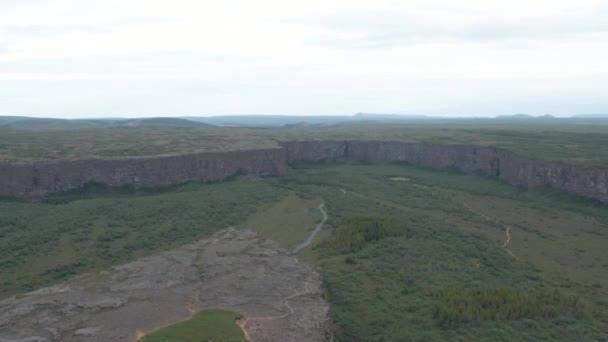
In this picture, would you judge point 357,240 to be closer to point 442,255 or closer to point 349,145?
point 442,255

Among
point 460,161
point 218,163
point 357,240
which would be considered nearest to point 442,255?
point 357,240

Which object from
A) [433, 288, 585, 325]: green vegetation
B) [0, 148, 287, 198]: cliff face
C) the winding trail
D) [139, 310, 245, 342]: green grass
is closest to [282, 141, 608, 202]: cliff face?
[0, 148, 287, 198]: cliff face

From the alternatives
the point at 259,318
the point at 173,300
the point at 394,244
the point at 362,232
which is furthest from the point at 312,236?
the point at 259,318

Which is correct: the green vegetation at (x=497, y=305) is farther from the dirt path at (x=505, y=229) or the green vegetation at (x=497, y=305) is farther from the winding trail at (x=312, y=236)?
the winding trail at (x=312, y=236)

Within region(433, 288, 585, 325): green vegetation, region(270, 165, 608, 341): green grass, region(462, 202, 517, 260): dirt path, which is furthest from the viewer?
region(462, 202, 517, 260): dirt path

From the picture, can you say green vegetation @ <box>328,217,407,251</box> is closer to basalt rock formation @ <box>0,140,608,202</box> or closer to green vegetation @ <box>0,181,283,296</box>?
green vegetation @ <box>0,181,283,296</box>
